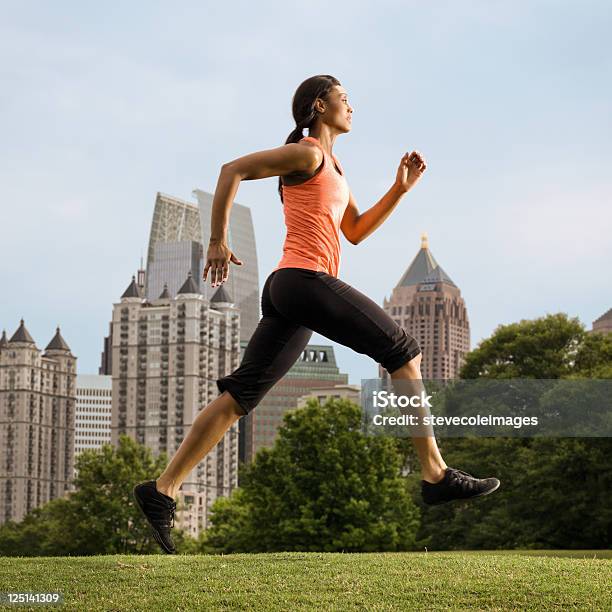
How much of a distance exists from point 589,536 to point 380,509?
9734mm

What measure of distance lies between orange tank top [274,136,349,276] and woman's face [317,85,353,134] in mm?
260

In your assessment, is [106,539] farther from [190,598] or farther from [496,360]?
[190,598]

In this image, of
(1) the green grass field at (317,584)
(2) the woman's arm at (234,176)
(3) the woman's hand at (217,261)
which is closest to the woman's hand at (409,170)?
(2) the woman's arm at (234,176)

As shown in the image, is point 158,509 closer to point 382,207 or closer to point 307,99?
point 382,207

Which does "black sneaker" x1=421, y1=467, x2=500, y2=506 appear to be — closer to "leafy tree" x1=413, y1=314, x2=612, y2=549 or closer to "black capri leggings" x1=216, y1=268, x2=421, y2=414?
"black capri leggings" x1=216, y1=268, x2=421, y2=414

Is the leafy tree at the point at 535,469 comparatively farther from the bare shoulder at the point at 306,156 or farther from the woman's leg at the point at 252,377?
the bare shoulder at the point at 306,156

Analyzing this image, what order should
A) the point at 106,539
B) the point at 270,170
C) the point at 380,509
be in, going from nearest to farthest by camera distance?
the point at 270,170 → the point at 380,509 → the point at 106,539

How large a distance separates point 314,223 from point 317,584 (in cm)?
535

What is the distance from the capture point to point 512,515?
144 ft

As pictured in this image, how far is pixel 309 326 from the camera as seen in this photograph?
6.80 meters

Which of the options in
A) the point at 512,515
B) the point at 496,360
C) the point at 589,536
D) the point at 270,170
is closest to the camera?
the point at 270,170

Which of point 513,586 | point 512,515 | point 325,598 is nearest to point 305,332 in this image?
point 325,598

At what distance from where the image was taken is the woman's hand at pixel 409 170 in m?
7.59

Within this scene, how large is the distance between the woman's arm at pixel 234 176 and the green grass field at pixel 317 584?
4.09 m
